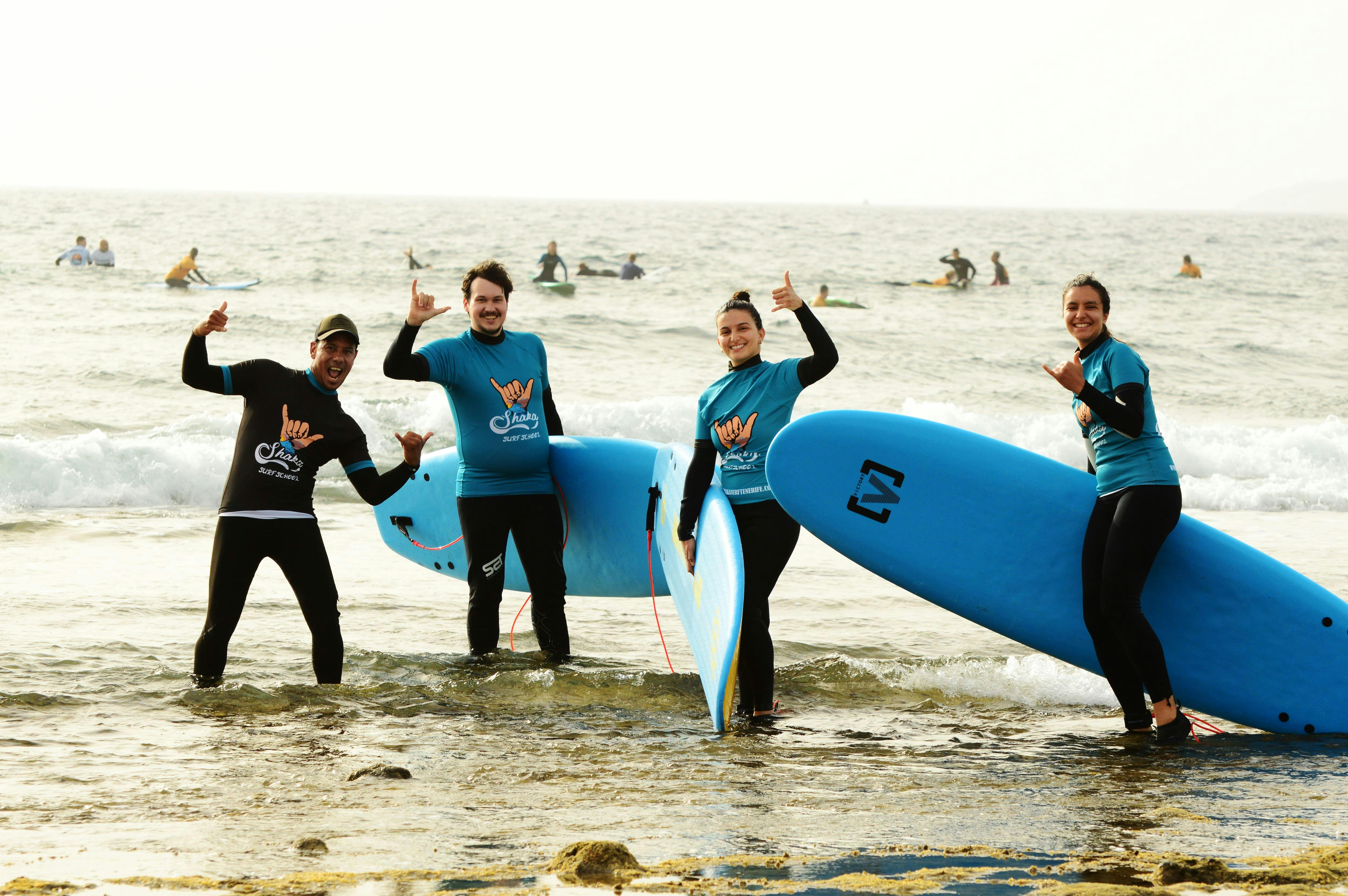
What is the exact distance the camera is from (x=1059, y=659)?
4055 mm

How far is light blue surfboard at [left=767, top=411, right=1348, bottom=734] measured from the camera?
3.76 metres

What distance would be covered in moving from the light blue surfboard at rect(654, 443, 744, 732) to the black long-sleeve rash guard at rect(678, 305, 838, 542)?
55 mm

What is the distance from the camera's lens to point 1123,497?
340 centimetres

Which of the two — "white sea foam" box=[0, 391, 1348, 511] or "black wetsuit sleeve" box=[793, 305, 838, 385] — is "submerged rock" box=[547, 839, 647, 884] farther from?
"white sea foam" box=[0, 391, 1348, 511]

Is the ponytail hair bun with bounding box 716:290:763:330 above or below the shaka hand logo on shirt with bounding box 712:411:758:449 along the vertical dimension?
above

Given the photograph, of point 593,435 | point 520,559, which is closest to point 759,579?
point 520,559

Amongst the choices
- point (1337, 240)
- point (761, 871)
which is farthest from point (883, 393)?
point (1337, 240)

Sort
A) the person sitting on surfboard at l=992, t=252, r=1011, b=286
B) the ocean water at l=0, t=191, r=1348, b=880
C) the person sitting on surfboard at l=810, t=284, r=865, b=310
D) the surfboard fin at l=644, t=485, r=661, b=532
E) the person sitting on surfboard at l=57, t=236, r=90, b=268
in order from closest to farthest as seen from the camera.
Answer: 1. the ocean water at l=0, t=191, r=1348, b=880
2. the surfboard fin at l=644, t=485, r=661, b=532
3. the person sitting on surfboard at l=810, t=284, r=865, b=310
4. the person sitting on surfboard at l=57, t=236, r=90, b=268
5. the person sitting on surfboard at l=992, t=252, r=1011, b=286

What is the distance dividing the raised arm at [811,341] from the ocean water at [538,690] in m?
1.17

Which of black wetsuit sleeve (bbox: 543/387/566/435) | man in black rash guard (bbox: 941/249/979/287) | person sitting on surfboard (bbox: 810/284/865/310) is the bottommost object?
black wetsuit sleeve (bbox: 543/387/566/435)

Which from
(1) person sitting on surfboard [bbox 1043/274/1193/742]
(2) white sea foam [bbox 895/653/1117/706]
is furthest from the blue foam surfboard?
(1) person sitting on surfboard [bbox 1043/274/1193/742]

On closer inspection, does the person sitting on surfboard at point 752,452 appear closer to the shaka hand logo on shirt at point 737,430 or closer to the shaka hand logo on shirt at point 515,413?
the shaka hand logo on shirt at point 737,430

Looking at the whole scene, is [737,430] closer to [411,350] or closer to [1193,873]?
[411,350]

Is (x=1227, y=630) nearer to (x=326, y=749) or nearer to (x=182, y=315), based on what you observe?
(x=326, y=749)
